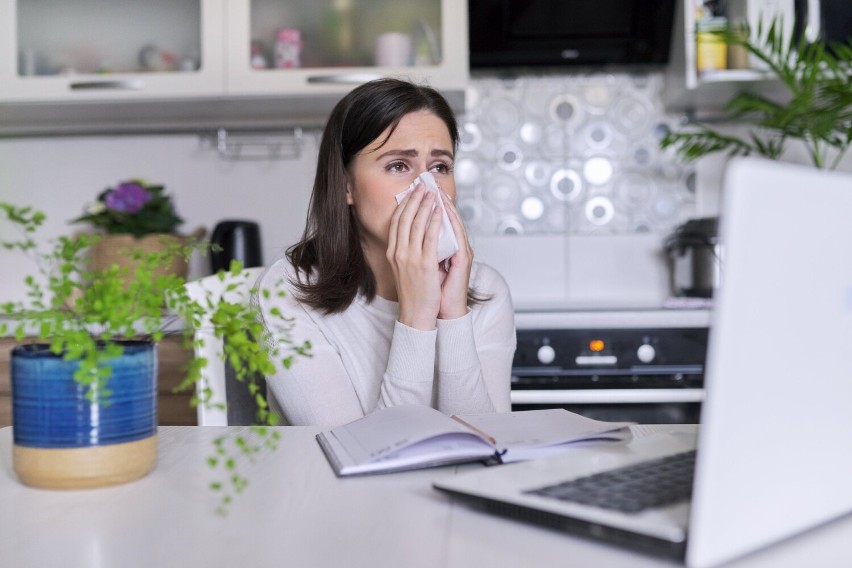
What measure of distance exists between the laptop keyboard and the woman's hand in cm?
74

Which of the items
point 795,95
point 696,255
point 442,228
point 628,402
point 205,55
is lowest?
point 628,402

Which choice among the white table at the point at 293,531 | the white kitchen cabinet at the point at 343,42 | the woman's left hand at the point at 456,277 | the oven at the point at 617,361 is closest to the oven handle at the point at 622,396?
the oven at the point at 617,361

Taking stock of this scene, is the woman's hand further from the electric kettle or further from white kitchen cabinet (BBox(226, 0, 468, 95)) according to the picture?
the electric kettle

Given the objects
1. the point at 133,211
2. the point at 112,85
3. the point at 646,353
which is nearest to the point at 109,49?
the point at 112,85

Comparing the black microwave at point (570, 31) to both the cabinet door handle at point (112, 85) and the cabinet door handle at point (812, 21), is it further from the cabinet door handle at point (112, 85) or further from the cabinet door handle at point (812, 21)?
the cabinet door handle at point (112, 85)

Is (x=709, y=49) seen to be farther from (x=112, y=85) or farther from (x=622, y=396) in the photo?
(x=112, y=85)

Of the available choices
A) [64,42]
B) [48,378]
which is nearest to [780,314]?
[48,378]

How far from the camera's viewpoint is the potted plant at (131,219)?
94.9 inches

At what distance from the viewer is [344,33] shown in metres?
2.45

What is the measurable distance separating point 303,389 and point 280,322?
0.51ft

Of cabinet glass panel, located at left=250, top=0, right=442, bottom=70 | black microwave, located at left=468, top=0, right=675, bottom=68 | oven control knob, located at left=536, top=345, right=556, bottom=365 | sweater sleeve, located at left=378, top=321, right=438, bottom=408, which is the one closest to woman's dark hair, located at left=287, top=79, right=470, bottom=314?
sweater sleeve, located at left=378, top=321, right=438, bottom=408

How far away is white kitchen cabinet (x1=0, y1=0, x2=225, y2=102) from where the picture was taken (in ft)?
7.71

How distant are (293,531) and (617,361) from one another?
1.57 m

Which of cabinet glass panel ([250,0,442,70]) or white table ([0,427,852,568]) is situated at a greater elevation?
cabinet glass panel ([250,0,442,70])
